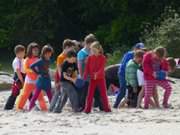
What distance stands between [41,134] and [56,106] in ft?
11.9

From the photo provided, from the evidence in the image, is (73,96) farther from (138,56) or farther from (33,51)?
(138,56)

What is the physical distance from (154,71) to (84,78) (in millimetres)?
1822

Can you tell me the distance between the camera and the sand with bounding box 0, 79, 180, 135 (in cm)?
1232

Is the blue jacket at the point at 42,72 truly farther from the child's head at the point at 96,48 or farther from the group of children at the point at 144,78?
the group of children at the point at 144,78

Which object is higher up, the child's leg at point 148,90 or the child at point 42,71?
the child at point 42,71

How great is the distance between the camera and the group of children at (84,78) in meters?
15.5

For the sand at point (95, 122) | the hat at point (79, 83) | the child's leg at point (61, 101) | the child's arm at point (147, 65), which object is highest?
the child's arm at point (147, 65)

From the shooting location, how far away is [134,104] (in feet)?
55.3

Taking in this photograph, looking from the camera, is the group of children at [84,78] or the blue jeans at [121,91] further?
the blue jeans at [121,91]

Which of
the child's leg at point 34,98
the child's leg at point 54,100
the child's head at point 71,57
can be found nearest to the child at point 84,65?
the child's head at point 71,57

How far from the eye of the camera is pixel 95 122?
13.6 metres

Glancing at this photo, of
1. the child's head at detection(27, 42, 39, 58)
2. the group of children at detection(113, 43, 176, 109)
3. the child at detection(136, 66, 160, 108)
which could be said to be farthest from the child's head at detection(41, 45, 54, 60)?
the child at detection(136, 66, 160, 108)

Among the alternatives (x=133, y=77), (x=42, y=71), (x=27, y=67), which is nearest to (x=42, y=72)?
(x=42, y=71)

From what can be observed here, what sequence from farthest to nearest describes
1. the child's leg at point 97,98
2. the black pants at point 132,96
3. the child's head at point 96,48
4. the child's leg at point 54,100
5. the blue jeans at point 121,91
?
the blue jeans at point 121,91 → the black pants at point 132,96 → the child's leg at point 54,100 → the child's leg at point 97,98 → the child's head at point 96,48
